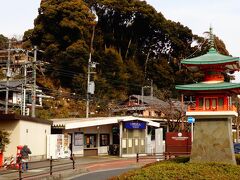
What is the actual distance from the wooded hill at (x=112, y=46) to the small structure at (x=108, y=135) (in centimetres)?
1628

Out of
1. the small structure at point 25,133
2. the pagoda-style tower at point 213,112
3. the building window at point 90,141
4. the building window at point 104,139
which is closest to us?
the pagoda-style tower at point 213,112

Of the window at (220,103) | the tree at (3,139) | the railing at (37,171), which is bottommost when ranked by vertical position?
the railing at (37,171)

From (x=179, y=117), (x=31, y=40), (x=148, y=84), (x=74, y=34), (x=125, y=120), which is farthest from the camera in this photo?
(x=148, y=84)

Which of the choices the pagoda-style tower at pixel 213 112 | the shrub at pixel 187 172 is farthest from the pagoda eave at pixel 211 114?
the shrub at pixel 187 172

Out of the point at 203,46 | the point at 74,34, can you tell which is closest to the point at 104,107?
the point at 74,34

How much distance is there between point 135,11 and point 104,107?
16.5 m

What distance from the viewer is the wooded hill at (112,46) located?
59719 millimetres

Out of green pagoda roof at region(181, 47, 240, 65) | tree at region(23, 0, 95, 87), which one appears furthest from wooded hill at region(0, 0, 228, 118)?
green pagoda roof at region(181, 47, 240, 65)

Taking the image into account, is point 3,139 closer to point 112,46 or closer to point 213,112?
point 213,112

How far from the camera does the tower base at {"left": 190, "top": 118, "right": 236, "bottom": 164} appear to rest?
20875mm

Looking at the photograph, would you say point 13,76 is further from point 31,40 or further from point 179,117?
point 179,117

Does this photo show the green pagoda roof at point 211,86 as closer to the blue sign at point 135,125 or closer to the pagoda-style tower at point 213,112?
the pagoda-style tower at point 213,112

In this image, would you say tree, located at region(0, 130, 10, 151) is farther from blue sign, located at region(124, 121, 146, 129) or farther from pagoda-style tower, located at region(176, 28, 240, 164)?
blue sign, located at region(124, 121, 146, 129)

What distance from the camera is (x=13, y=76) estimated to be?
63062mm
